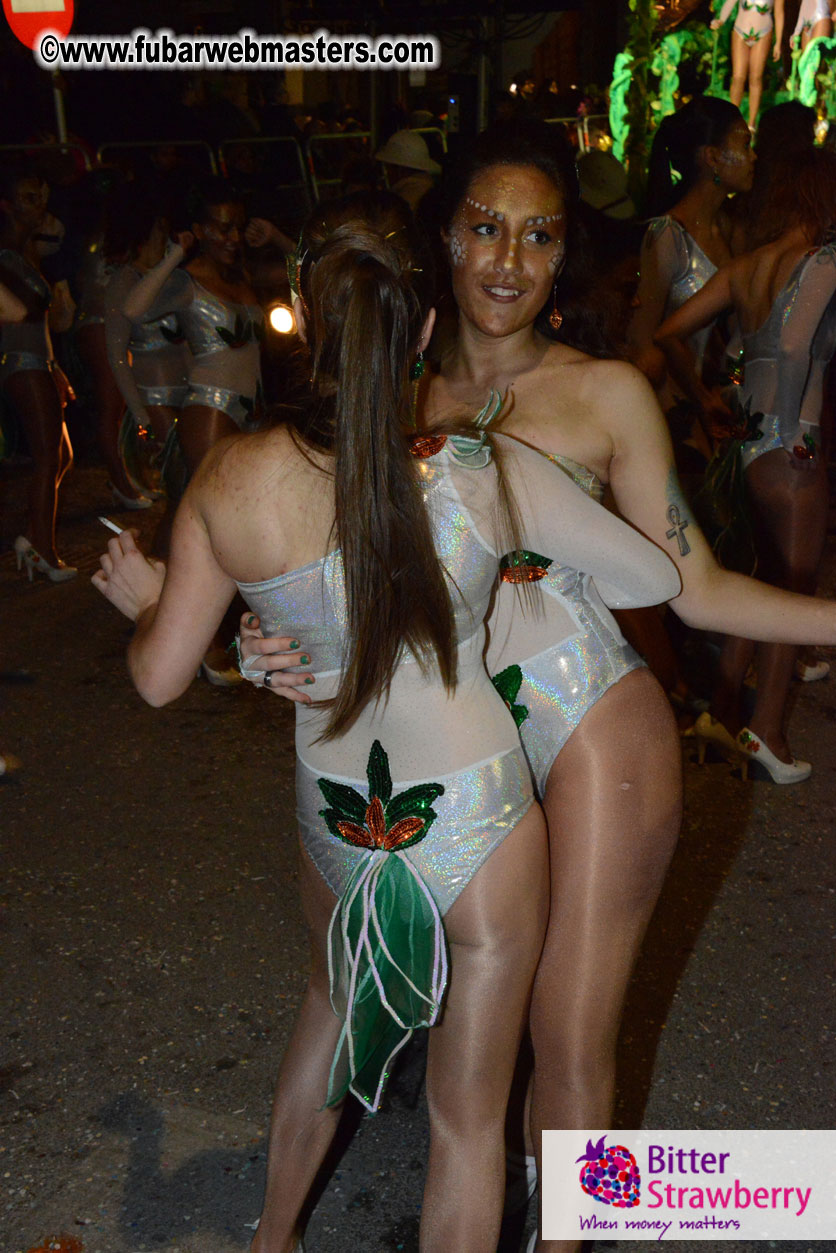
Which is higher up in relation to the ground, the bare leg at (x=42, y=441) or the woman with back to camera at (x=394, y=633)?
the woman with back to camera at (x=394, y=633)

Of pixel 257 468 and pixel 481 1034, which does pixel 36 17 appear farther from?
pixel 481 1034

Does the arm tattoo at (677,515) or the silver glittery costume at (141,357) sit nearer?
the arm tattoo at (677,515)

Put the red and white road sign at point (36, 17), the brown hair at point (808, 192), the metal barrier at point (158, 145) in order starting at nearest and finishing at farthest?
the brown hair at point (808, 192), the metal barrier at point (158, 145), the red and white road sign at point (36, 17)

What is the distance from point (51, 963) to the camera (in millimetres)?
3129

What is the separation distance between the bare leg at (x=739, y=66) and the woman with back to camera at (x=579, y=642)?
1156cm

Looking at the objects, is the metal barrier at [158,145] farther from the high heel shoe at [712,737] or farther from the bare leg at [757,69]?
the high heel shoe at [712,737]

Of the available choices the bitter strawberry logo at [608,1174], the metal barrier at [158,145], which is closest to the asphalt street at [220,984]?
the bitter strawberry logo at [608,1174]

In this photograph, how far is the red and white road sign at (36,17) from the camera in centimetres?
997

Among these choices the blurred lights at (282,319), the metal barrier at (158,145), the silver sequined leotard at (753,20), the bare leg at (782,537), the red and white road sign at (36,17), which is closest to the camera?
the blurred lights at (282,319)

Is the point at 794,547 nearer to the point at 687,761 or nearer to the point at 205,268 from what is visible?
the point at 687,761

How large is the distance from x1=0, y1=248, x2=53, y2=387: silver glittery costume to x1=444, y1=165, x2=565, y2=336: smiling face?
4.15 m

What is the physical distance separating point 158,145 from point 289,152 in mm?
1504

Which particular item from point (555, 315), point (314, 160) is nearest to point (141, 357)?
point (555, 315)

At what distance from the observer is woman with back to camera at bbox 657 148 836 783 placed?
12.1 ft
